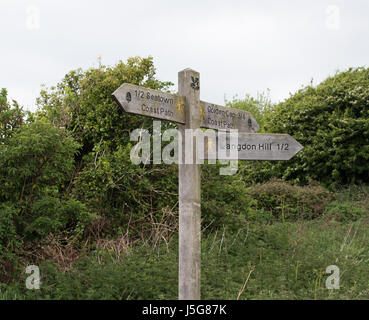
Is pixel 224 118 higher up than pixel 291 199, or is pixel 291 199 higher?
pixel 224 118

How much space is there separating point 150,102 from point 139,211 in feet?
12.3

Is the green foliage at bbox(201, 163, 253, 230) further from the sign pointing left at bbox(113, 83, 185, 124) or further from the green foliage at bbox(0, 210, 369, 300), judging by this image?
the sign pointing left at bbox(113, 83, 185, 124)

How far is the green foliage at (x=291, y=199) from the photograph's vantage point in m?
11.8

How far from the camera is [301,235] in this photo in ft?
27.0

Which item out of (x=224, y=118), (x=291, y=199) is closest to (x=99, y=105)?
(x=224, y=118)

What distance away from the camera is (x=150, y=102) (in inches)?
174

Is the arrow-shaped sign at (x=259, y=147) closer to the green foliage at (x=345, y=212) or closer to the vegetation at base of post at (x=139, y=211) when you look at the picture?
the vegetation at base of post at (x=139, y=211)

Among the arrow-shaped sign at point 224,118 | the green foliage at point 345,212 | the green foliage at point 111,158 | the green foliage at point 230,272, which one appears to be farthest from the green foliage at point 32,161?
the green foliage at point 345,212

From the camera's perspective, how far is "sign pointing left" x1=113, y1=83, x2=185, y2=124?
4.15 m

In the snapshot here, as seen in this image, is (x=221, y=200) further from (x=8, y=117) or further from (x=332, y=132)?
(x=332, y=132)

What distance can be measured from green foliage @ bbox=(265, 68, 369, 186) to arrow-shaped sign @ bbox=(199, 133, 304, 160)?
334 inches

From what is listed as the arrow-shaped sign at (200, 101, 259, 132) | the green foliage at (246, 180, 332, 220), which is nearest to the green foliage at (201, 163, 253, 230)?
the arrow-shaped sign at (200, 101, 259, 132)

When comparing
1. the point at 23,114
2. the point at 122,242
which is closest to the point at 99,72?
the point at 23,114
